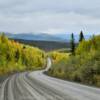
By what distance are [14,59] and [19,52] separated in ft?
57.4

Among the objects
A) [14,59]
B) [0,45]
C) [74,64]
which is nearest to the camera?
[74,64]

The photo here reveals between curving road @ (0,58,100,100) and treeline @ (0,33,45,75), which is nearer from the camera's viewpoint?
curving road @ (0,58,100,100)

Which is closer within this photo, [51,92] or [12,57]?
[51,92]

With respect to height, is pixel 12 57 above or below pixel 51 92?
below

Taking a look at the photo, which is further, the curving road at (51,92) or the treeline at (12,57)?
the treeline at (12,57)

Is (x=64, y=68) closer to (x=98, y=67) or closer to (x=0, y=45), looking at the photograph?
(x=98, y=67)

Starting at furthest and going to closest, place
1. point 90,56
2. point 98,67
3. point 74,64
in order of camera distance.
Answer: point 74,64 < point 90,56 < point 98,67

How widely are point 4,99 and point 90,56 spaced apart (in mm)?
20802

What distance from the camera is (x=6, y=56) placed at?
15100 centimetres

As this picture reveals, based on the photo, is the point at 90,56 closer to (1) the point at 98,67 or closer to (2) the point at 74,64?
(1) the point at 98,67

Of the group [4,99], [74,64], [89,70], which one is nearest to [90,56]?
[89,70]

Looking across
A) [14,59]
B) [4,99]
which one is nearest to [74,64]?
[4,99]

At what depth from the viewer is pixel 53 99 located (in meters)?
22.6

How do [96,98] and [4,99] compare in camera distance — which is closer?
[96,98]
